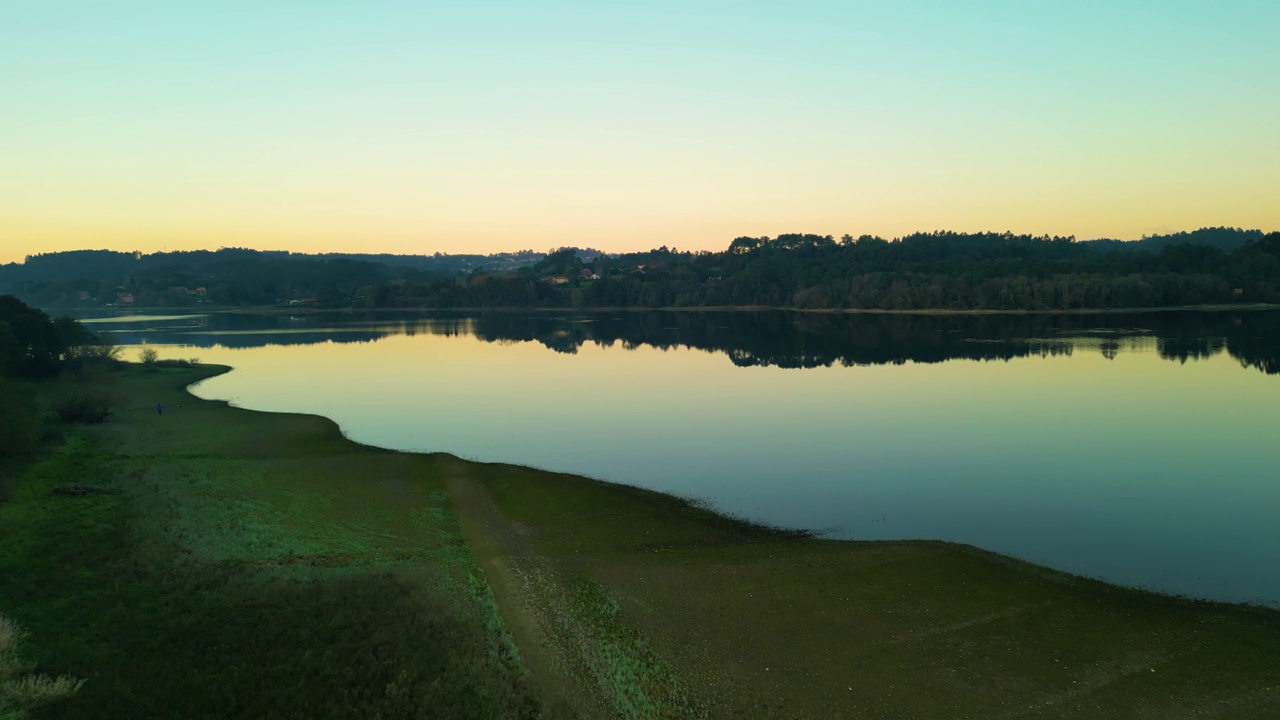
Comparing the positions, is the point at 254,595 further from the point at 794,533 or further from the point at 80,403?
the point at 80,403

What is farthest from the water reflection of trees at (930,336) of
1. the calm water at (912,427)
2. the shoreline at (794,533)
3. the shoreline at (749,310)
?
the shoreline at (794,533)

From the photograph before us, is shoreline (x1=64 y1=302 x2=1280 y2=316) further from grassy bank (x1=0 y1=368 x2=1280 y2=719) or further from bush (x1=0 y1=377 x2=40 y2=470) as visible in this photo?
bush (x1=0 y1=377 x2=40 y2=470)

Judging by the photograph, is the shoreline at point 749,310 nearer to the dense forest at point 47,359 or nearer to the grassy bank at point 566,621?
the dense forest at point 47,359

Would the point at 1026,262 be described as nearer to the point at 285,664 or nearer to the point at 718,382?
the point at 718,382

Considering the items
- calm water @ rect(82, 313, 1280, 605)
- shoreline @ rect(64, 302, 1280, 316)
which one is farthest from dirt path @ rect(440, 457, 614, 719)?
shoreline @ rect(64, 302, 1280, 316)

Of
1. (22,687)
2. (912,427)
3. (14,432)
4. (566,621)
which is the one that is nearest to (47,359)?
(14,432)

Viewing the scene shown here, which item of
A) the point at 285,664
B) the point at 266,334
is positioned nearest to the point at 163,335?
the point at 266,334

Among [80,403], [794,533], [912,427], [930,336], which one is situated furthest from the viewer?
[930,336]
